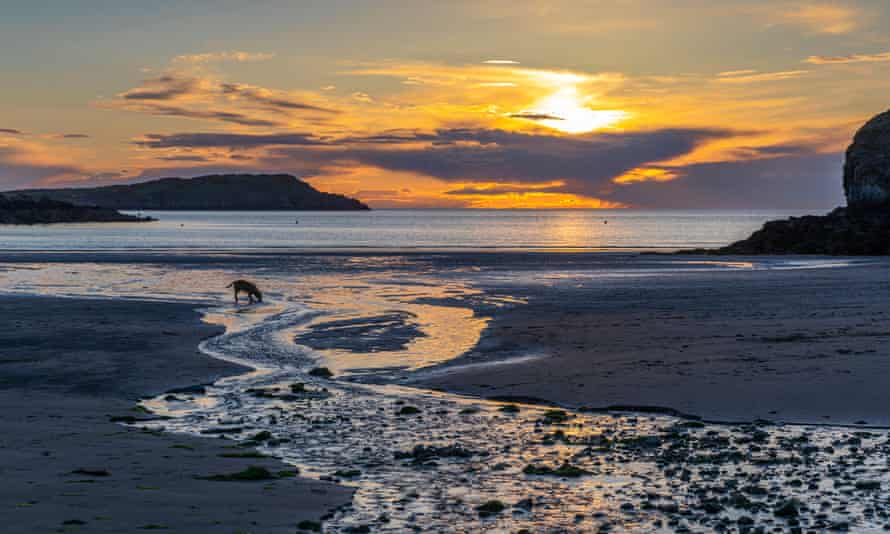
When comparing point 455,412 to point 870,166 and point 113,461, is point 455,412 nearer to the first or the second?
point 113,461

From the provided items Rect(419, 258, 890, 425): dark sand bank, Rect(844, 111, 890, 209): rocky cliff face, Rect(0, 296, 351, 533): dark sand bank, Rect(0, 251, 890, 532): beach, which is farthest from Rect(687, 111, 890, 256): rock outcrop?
Rect(0, 296, 351, 533): dark sand bank

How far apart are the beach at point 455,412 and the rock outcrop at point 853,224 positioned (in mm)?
37800

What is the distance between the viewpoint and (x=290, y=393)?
1697 cm

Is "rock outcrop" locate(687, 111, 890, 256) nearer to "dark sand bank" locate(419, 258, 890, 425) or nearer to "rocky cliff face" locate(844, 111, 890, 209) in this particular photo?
"rocky cliff face" locate(844, 111, 890, 209)

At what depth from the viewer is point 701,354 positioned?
20.6 m

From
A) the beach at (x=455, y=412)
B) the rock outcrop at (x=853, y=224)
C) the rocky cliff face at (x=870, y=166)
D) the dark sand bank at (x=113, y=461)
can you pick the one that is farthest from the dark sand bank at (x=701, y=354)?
the rocky cliff face at (x=870, y=166)

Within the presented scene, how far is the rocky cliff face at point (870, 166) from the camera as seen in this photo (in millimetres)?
83688

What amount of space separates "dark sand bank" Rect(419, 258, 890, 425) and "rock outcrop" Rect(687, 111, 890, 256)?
1409 inches

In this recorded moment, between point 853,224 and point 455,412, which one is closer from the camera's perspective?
point 455,412

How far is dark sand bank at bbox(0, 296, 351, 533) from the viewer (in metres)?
9.28

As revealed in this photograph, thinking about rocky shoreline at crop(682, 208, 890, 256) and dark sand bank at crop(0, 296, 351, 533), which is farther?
rocky shoreline at crop(682, 208, 890, 256)

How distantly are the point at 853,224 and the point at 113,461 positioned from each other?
72.3 metres

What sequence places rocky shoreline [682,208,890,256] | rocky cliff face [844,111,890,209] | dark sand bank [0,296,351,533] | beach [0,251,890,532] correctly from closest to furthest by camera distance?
1. dark sand bank [0,296,351,533]
2. beach [0,251,890,532]
3. rocky shoreline [682,208,890,256]
4. rocky cliff face [844,111,890,209]

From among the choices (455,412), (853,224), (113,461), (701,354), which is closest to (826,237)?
(853,224)
